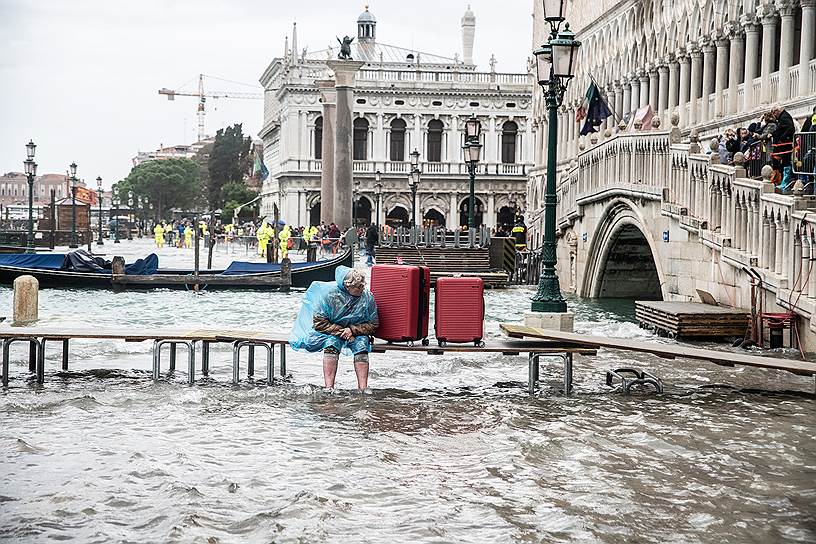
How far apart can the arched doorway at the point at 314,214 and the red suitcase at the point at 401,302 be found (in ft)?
209

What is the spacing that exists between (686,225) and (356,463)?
39.8ft

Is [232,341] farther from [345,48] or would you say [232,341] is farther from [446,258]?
[345,48]

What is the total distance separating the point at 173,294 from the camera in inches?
1196

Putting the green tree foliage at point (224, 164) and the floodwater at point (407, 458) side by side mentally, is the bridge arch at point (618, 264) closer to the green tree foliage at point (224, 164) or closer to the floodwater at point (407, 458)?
the floodwater at point (407, 458)

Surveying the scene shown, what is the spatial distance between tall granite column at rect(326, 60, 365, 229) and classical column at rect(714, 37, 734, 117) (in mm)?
17827

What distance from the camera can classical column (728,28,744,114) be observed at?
1059 inches

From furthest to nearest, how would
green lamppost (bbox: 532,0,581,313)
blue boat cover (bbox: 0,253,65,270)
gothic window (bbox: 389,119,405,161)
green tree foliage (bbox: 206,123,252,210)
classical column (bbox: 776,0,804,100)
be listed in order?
green tree foliage (bbox: 206,123,252,210) < gothic window (bbox: 389,119,405,161) < blue boat cover (bbox: 0,253,65,270) < classical column (bbox: 776,0,804,100) < green lamppost (bbox: 532,0,581,313)

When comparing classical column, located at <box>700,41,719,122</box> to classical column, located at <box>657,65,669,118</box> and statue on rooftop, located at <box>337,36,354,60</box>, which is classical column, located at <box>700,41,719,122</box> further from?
statue on rooftop, located at <box>337,36,354,60</box>

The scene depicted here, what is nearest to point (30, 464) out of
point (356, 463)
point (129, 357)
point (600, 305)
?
point (356, 463)

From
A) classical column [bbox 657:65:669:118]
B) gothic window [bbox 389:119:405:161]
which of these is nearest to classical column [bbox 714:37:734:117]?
classical column [bbox 657:65:669:118]

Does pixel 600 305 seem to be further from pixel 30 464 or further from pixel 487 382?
pixel 30 464

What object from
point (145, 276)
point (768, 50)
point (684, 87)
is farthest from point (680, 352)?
point (145, 276)

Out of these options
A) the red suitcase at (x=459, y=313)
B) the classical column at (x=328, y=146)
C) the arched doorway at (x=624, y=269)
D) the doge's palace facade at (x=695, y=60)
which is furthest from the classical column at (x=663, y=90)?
the red suitcase at (x=459, y=313)

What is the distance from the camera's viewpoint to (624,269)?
28094 millimetres
